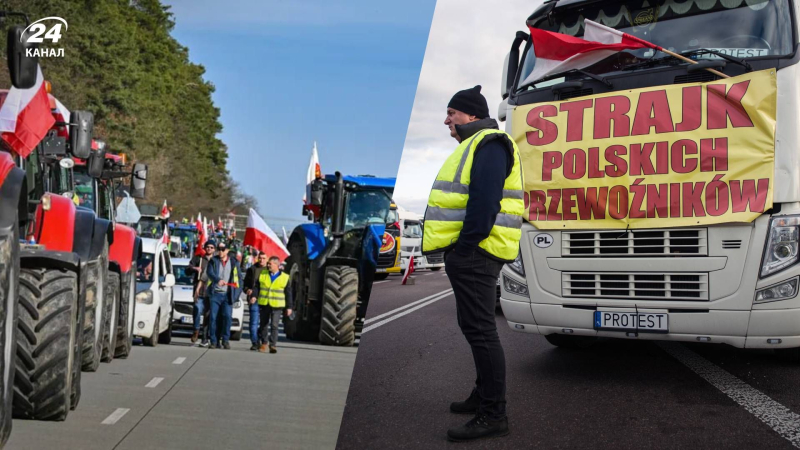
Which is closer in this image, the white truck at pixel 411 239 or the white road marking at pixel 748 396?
the white truck at pixel 411 239

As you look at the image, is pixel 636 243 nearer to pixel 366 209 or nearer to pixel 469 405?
pixel 469 405

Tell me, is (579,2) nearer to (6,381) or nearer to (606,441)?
(606,441)

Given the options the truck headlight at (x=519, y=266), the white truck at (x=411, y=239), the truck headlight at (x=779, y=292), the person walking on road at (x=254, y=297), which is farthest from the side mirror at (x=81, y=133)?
Result: the truck headlight at (x=779, y=292)

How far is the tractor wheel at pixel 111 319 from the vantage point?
8.02ft

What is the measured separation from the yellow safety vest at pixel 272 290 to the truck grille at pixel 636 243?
2411 mm

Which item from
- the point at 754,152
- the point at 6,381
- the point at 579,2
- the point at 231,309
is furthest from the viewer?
the point at 579,2

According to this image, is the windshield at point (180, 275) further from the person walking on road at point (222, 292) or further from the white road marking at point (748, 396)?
the white road marking at point (748, 396)

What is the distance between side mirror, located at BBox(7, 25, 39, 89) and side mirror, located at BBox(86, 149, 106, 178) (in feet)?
0.97

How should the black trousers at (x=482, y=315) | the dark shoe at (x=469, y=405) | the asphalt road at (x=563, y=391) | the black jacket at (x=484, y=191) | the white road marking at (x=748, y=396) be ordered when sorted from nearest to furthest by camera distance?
the asphalt road at (x=563, y=391) < the black jacket at (x=484, y=191) < the black trousers at (x=482, y=315) < the dark shoe at (x=469, y=405) < the white road marking at (x=748, y=396)

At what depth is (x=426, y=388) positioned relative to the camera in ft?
12.8

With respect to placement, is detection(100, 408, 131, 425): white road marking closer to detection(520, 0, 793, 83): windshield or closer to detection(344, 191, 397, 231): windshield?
detection(344, 191, 397, 231): windshield

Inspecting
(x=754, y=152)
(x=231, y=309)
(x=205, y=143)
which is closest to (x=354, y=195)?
(x=205, y=143)

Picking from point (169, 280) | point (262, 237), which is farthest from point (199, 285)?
point (262, 237)

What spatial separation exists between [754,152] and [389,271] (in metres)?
2.27
